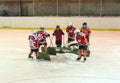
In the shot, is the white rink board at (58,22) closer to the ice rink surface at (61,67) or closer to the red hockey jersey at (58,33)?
the ice rink surface at (61,67)

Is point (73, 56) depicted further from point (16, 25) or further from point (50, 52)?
point (16, 25)

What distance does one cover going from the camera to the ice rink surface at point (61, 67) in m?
8.18

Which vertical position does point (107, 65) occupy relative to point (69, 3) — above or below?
below

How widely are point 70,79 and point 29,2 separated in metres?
17.7

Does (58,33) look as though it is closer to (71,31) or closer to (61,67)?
(71,31)

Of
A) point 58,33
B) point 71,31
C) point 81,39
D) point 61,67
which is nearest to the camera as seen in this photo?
point 61,67

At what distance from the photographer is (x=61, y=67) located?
9.66m

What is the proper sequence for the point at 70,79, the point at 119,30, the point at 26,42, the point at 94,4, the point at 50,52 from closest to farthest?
1. the point at 70,79
2. the point at 50,52
3. the point at 26,42
4. the point at 119,30
5. the point at 94,4

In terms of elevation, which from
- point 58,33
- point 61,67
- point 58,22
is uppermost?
point 58,22

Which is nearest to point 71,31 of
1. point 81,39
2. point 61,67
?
point 81,39

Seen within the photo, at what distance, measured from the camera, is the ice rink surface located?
26.8ft

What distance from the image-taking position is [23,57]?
11.3 metres

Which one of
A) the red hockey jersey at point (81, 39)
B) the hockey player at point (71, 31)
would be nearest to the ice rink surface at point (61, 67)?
the red hockey jersey at point (81, 39)

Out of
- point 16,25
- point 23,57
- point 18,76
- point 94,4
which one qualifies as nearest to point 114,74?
point 18,76
